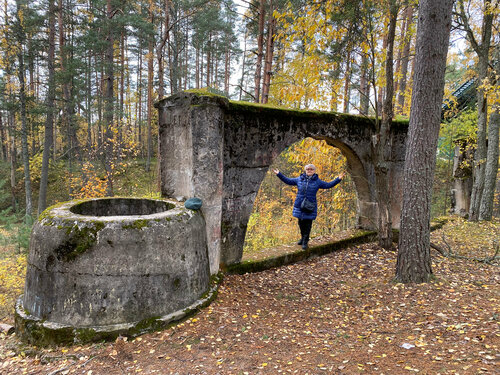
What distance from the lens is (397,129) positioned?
7.30m

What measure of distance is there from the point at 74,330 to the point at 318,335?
2724mm

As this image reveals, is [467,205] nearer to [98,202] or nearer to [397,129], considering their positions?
[397,129]

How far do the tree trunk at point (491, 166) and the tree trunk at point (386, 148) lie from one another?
187 inches

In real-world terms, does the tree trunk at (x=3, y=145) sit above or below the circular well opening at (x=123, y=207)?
above

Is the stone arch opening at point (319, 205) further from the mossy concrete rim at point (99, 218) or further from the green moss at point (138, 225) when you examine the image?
the green moss at point (138, 225)

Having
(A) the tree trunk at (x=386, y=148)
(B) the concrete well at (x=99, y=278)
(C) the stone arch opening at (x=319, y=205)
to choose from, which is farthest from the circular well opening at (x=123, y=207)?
(A) the tree trunk at (x=386, y=148)

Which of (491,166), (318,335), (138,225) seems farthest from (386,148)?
(491,166)

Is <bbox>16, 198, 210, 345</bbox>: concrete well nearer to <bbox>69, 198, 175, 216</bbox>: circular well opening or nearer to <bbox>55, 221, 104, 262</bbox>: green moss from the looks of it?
<bbox>55, 221, 104, 262</bbox>: green moss

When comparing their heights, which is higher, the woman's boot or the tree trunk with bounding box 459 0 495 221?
the tree trunk with bounding box 459 0 495 221

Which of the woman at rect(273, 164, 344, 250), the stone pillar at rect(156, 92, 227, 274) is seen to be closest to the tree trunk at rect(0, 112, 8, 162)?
the stone pillar at rect(156, 92, 227, 274)

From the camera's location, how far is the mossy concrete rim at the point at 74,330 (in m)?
3.32

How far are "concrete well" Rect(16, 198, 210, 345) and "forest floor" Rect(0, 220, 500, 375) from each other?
184 mm

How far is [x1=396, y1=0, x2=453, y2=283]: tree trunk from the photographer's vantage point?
14.1 ft

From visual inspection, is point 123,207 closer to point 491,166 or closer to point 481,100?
point 491,166
